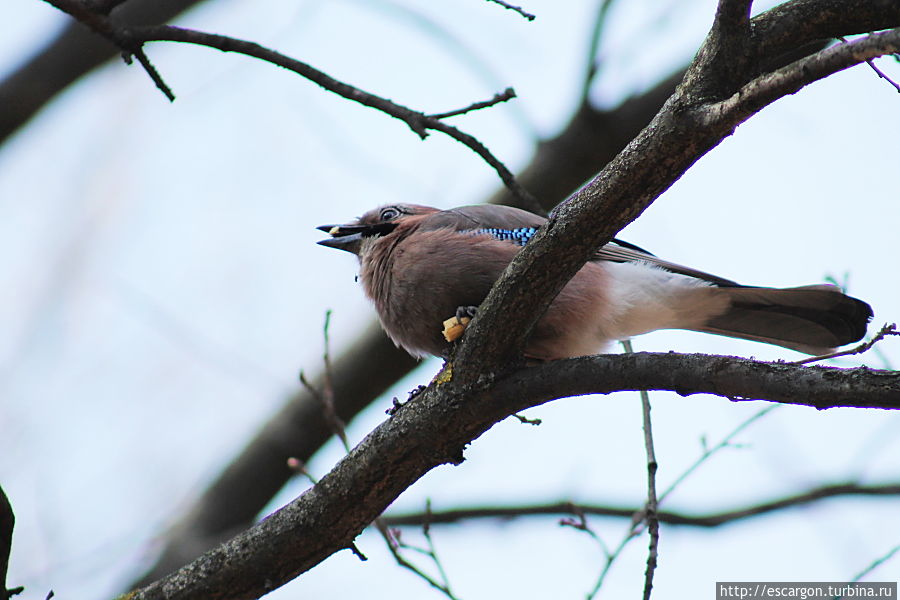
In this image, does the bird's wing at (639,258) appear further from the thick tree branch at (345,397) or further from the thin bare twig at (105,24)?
the thin bare twig at (105,24)

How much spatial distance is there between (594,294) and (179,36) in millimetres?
2288

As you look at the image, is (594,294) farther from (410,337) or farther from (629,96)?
(629,96)

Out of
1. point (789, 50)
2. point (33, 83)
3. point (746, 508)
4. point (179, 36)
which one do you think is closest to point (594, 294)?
point (789, 50)

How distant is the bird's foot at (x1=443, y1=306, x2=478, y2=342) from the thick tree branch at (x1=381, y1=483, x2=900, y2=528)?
263 cm

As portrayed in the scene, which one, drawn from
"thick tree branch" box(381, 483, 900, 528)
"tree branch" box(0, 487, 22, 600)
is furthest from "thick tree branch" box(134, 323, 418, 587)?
"tree branch" box(0, 487, 22, 600)

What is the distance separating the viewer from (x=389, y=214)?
18.7ft

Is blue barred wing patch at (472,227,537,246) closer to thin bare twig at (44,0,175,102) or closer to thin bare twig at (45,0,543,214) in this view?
thin bare twig at (45,0,543,214)

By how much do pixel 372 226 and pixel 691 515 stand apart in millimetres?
3079

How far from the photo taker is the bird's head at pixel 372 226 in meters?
5.32

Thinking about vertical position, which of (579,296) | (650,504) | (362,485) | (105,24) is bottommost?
(362,485)

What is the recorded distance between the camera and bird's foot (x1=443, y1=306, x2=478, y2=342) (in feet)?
12.6

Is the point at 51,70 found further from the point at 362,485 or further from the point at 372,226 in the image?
the point at 362,485

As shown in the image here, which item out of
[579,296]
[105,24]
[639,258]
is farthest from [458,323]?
[105,24]

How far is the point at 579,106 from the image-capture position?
6.73 m
